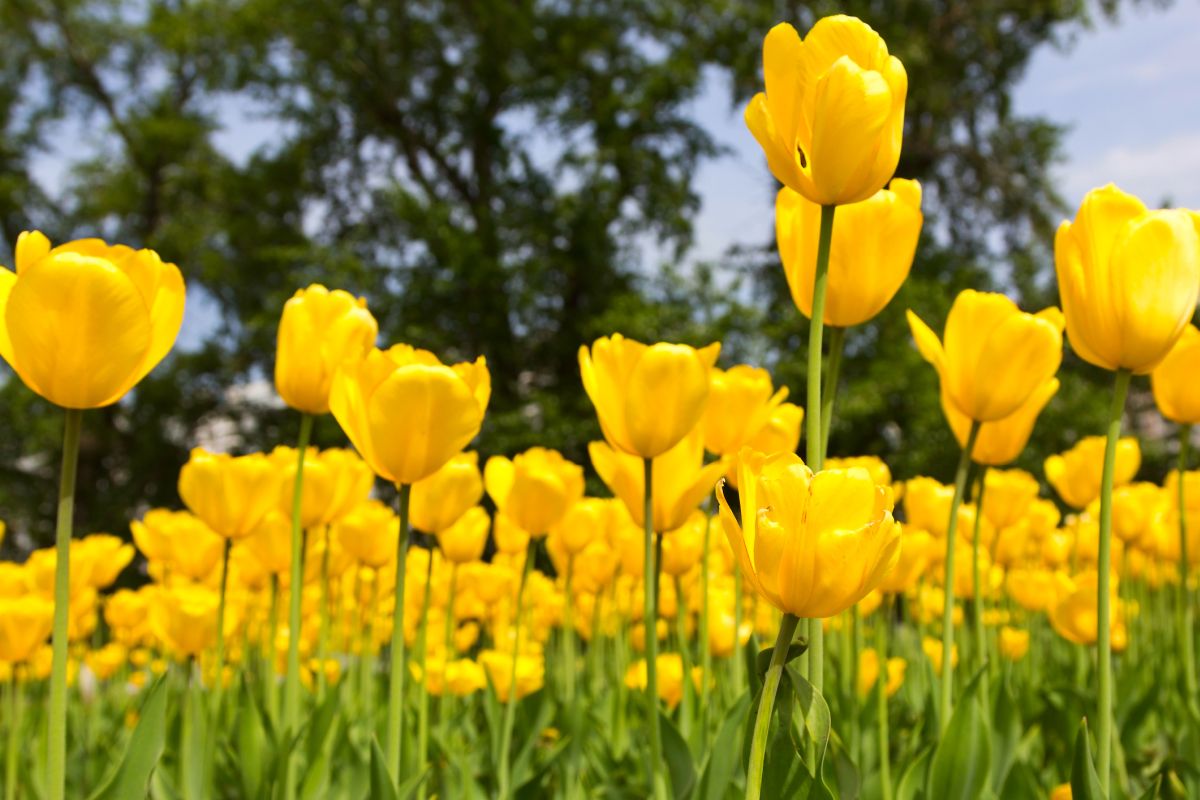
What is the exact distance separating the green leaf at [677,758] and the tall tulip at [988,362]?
272mm

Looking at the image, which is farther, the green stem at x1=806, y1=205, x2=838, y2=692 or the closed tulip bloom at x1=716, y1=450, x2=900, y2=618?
the green stem at x1=806, y1=205, x2=838, y2=692

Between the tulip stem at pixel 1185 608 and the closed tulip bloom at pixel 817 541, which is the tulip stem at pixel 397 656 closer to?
the closed tulip bloom at pixel 817 541

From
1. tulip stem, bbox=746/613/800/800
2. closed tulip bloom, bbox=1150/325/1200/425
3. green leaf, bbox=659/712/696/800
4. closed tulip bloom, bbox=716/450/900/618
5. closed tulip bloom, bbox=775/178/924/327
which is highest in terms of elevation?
closed tulip bloom, bbox=775/178/924/327

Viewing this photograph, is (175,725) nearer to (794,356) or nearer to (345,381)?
(345,381)

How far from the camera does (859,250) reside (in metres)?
0.98

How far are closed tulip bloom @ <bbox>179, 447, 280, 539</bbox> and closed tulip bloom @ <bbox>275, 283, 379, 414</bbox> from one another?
174 millimetres

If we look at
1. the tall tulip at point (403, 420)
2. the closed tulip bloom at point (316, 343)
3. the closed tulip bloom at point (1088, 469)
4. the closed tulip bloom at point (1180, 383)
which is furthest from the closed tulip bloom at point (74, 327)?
the closed tulip bloom at point (1088, 469)

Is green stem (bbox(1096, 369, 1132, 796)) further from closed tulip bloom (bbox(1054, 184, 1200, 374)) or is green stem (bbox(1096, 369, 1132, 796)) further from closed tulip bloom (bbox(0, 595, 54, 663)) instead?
closed tulip bloom (bbox(0, 595, 54, 663))

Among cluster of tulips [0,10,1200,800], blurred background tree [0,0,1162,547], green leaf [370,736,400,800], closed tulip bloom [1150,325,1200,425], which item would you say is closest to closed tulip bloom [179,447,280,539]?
Result: cluster of tulips [0,10,1200,800]

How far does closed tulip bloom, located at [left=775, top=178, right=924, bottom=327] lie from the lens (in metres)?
0.98

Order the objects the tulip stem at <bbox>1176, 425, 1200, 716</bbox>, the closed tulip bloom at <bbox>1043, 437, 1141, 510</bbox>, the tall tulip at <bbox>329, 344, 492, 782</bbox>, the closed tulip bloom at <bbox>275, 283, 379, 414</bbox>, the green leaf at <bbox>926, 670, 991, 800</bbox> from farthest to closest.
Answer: the closed tulip bloom at <bbox>1043, 437, 1141, 510</bbox> < the tulip stem at <bbox>1176, 425, 1200, 716</bbox> < the closed tulip bloom at <bbox>275, 283, 379, 414</bbox> < the green leaf at <bbox>926, 670, 991, 800</bbox> < the tall tulip at <bbox>329, 344, 492, 782</bbox>

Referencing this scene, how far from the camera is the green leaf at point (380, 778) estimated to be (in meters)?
0.88

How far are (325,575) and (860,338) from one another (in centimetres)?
1049

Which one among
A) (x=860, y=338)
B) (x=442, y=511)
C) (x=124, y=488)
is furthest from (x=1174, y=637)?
(x=124, y=488)
